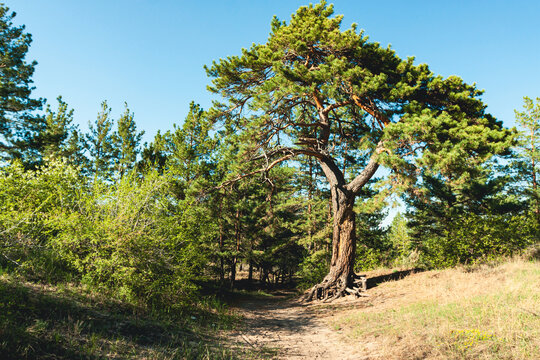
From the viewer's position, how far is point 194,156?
1748 centimetres

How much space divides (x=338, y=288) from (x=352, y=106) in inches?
316

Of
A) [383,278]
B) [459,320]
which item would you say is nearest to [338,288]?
[383,278]

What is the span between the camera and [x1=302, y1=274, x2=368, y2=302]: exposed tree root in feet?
35.9

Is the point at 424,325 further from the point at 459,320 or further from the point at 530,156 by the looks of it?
the point at 530,156

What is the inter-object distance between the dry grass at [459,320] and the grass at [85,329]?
3.15 m

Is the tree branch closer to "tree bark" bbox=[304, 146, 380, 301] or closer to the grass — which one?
"tree bark" bbox=[304, 146, 380, 301]

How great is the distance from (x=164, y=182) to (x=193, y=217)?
1583mm

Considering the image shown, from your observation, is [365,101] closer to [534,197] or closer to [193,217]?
[193,217]

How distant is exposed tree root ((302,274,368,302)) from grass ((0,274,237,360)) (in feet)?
19.8

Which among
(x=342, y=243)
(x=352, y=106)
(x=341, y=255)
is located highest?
(x=352, y=106)

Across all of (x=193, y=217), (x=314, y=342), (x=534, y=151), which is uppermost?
(x=534, y=151)

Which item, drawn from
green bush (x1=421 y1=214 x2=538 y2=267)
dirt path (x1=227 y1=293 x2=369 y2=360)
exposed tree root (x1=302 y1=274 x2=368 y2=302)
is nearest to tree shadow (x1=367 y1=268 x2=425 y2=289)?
exposed tree root (x1=302 y1=274 x2=368 y2=302)

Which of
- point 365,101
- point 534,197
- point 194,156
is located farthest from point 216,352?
point 534,197

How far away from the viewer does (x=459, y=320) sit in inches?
195
